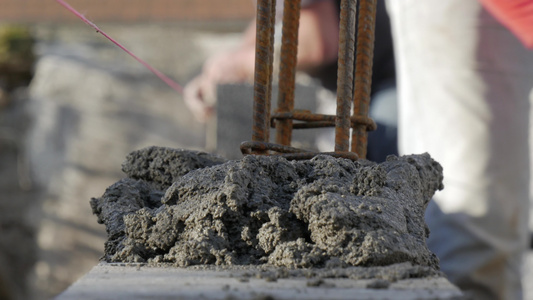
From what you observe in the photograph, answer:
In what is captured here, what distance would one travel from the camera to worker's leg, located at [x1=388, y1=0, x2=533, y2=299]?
2807 millimetres

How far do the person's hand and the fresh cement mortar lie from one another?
2832 mm

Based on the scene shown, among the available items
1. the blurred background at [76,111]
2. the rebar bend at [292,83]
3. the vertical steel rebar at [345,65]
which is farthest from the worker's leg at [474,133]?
the blurred background at [76,111]

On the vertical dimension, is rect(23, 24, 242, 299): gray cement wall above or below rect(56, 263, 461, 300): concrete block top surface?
above

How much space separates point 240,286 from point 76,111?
572 cm

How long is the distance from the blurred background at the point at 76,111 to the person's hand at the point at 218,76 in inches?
62.6

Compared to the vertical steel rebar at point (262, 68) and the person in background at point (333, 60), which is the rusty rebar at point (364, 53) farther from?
the person in background at point (333, 60)

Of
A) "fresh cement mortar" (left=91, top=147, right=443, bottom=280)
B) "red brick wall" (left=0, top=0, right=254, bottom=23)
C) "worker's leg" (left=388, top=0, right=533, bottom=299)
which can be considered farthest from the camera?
"red brick wall" (left=0, top=0, right=254, bottom=23)

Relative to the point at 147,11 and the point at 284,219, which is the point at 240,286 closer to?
the point at 284,219

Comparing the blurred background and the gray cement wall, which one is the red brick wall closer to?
the blurred background

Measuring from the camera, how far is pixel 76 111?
648 cm

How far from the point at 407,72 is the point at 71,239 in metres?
4.12

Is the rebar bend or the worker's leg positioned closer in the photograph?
the rebar bend

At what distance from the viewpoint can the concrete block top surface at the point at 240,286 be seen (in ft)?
3.17

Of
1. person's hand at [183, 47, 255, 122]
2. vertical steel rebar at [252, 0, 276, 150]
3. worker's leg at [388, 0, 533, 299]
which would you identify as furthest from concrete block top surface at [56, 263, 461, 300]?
person's hand at [183, 47, 255, 122]
